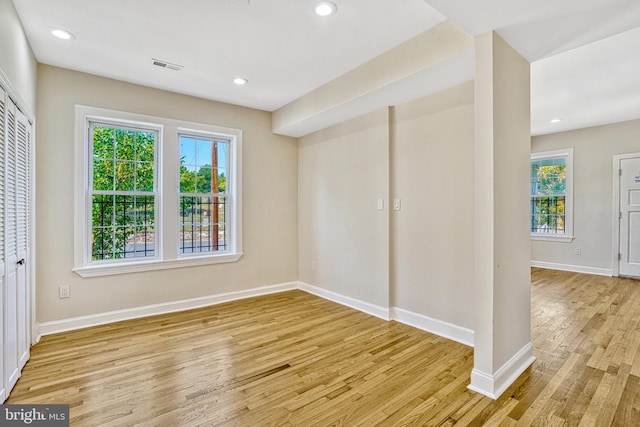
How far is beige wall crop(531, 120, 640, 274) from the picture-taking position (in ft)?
→ 17.4

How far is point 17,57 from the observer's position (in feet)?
7.36

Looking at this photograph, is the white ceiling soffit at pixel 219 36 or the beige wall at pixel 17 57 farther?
the white ceiling soffit at pixel 219 36

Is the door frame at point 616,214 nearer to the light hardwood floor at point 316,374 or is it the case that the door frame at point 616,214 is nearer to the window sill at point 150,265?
the light hardwood floor at point 316,374

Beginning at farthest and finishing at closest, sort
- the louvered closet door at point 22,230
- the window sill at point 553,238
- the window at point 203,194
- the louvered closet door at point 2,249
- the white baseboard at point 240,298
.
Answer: the window sill at point 553,238
the window at point 203,194
the white baseboard at point 240,298
the louvered closet door at point 22,230
the louvered closet door at point 2,249

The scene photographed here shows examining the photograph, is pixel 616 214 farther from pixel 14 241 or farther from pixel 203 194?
pixel 14 241

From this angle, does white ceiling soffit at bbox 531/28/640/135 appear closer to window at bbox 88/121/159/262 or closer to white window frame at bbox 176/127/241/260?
white window frame at bbox 176/127/241/260

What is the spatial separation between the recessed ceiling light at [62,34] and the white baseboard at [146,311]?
8.55ft

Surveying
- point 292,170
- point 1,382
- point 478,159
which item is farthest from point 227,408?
point 292,170

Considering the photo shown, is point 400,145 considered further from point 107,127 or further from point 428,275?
point 107,127

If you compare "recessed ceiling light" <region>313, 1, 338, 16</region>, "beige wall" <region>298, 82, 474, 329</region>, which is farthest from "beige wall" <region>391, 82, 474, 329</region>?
"recessed ceiling light" <region>313, 1, 338, 16</region>

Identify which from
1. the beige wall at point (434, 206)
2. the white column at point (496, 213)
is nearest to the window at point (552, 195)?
the beige wall at point (434, 206)

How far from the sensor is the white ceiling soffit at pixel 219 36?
86.0 inches

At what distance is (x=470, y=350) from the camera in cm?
269

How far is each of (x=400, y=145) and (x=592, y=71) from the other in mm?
2085
